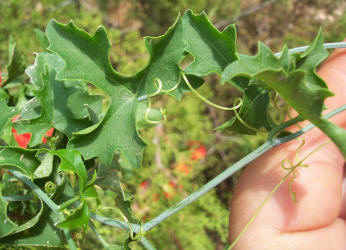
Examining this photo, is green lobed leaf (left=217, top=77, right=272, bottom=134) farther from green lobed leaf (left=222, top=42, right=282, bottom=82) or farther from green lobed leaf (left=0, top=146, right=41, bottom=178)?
green lobed leaf (left=0, top=146, right=41, bottom=178)

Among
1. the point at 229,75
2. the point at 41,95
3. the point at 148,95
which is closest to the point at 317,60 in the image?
the point at 229,75

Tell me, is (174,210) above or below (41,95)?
below

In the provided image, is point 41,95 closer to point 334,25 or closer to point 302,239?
point 302,239

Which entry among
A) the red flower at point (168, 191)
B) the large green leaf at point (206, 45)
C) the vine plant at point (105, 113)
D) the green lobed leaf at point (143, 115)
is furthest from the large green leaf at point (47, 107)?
the red flower at point (168, 191)

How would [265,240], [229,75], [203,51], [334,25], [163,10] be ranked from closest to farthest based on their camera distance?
1. [229,75]
2. [203,51]
3. [265,240]
4. [334,25]
5. [163,10]

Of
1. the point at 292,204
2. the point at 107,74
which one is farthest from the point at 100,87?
the point at 292,204

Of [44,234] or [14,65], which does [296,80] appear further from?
[14,65]

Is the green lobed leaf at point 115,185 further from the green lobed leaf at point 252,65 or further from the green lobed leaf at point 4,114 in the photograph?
the green lobed leaf at point 252,65
